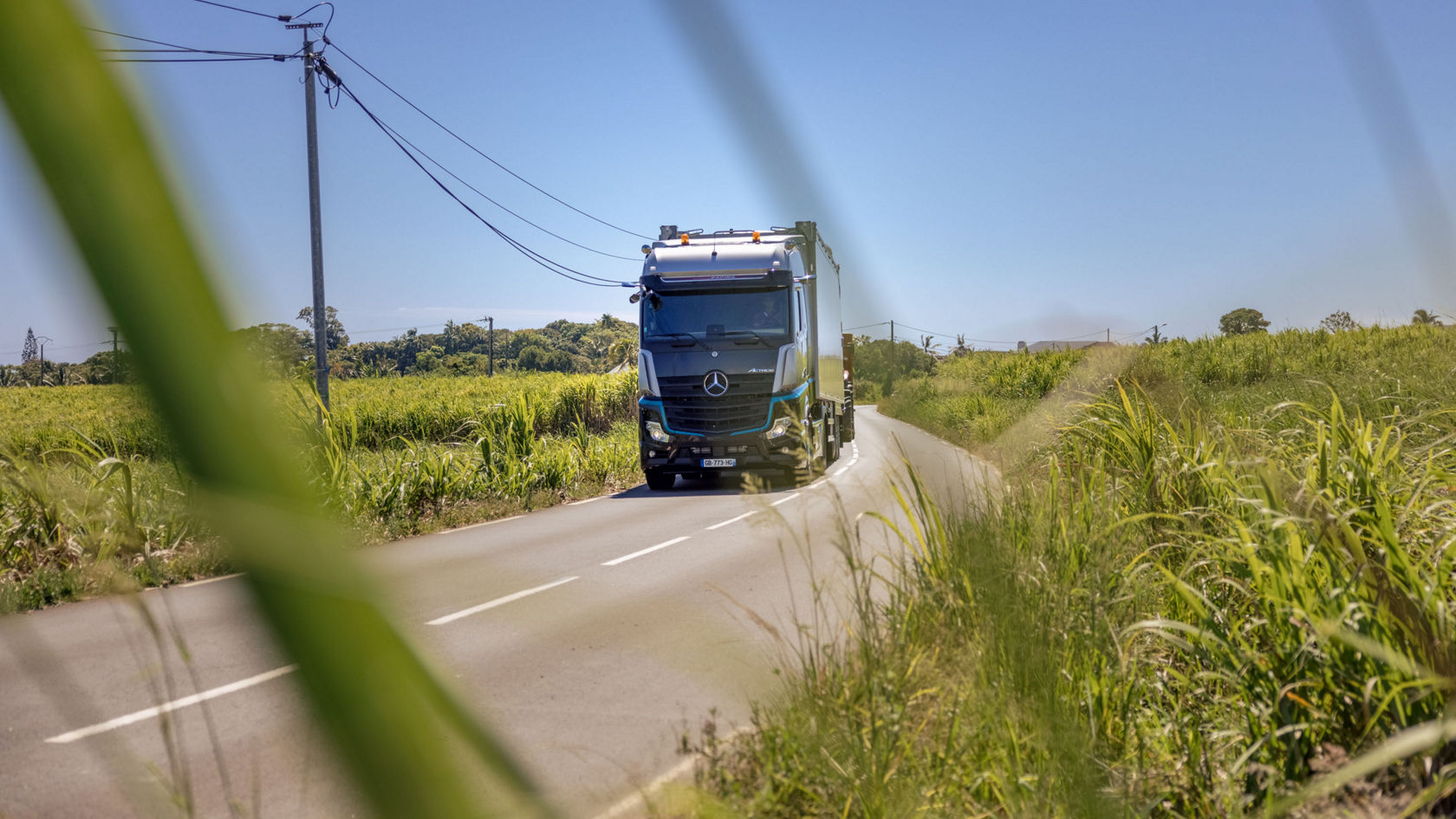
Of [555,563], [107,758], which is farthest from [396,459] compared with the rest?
[107,758]

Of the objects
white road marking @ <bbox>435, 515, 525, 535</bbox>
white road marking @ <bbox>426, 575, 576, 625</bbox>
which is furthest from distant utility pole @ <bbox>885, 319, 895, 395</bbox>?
white road marking @ <bbox>435, 515, 525, 535</bbox>

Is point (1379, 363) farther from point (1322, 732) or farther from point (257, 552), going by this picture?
point (257, 552)

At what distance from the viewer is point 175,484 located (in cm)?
34

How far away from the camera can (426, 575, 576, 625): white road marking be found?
237 inches

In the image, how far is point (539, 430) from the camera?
2622cm

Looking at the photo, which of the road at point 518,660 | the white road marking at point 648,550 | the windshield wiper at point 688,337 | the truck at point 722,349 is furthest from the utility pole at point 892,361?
the windshield wiper at point 688,337

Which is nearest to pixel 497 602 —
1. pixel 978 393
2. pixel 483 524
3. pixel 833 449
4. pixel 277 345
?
pixel 483 524

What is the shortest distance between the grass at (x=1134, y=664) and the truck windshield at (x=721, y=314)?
8.44 meters

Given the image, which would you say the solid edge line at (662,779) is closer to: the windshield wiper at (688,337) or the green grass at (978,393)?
the green grass at (978,393)

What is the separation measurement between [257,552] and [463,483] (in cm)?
1189

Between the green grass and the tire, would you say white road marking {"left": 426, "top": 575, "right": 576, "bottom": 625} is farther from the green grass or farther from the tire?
the tire

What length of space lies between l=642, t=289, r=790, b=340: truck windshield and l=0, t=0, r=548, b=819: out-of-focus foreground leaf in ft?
40.2

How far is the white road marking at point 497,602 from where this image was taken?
19.7ft

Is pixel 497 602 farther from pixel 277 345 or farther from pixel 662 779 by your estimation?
pixel 277 345
